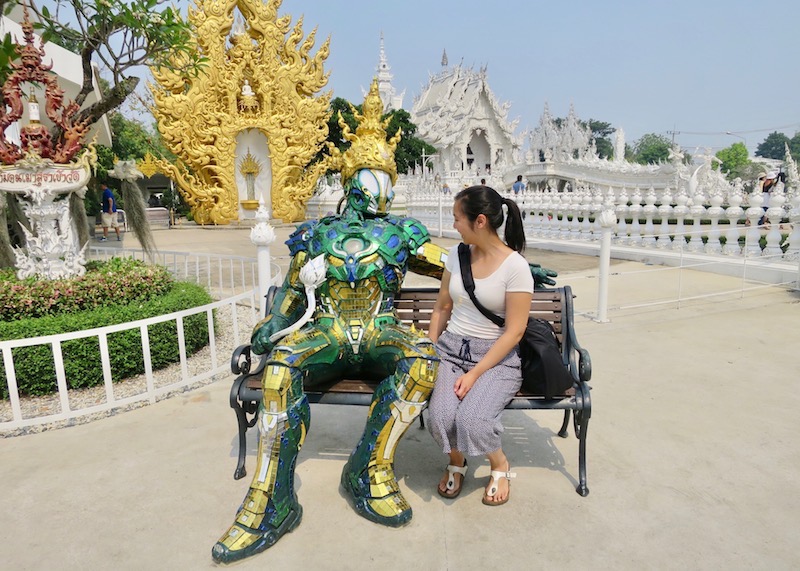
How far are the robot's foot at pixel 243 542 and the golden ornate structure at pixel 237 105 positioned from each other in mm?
19405

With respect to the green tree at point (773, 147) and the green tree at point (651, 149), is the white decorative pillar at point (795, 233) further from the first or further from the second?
the green tree at point (773, 147)

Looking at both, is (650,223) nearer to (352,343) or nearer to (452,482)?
(452,482)

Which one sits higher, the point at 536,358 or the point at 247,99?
the point at 247,99

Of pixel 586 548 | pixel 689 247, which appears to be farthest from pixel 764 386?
pixel 689 247

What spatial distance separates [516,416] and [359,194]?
1.81 meters

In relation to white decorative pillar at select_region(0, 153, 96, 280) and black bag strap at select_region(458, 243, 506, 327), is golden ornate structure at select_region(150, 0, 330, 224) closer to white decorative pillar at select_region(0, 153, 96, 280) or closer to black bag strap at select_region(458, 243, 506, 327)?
white decorative pillar at select_region(0, 153, 96, 280)

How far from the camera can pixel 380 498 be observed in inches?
93.1

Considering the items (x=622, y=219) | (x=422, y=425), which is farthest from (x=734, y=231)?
(x=422, y=425)

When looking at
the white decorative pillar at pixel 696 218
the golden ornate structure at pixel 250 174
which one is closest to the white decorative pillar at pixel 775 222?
the white decorative pillar at pixel 696 218

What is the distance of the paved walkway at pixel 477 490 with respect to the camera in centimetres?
219

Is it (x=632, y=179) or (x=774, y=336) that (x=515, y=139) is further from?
(x=774, y=336)

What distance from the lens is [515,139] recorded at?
127 ft

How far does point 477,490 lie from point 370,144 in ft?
6.12

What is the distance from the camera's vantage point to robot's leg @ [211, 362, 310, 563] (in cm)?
215
